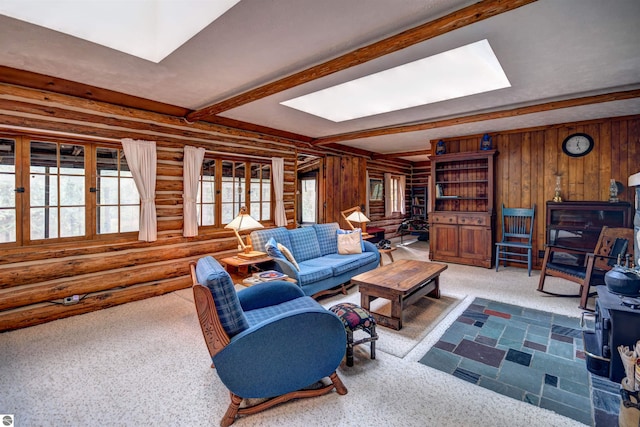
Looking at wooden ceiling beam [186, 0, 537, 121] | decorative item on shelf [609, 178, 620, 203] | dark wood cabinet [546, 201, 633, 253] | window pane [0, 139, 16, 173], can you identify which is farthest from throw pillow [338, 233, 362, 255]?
window pane [0, 139, 16, 173]

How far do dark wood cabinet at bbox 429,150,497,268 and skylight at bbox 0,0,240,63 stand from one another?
5298mm

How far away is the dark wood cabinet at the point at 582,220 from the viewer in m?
4.30

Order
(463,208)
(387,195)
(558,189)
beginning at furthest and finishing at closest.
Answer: (387,195) → (463,208) → (558,189)

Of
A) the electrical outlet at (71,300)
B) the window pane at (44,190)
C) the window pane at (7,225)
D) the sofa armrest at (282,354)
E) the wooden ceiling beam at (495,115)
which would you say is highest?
the wooden ceiling beam at (495,115)

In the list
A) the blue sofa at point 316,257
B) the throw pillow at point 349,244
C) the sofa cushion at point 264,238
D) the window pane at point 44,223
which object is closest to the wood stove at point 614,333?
the blue sofa at point 316,257

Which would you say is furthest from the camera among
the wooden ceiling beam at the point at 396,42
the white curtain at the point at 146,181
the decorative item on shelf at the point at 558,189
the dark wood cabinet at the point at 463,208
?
the dark wood cabinet at the point at 463,208

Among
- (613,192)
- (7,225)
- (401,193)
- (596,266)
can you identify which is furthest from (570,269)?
(7,225)

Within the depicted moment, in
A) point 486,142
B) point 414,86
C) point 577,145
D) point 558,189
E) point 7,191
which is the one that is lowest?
point 7,191

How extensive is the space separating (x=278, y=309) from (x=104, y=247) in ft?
9.20

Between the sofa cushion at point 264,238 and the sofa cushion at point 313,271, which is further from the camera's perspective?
the sofa cushion at point 264,238

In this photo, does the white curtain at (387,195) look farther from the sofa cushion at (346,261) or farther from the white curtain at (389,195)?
the sofa cushion at (346,261)

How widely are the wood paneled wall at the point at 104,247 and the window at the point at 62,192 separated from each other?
15cm

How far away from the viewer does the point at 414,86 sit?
3.78m

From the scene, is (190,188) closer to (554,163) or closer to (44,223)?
(44,223)
